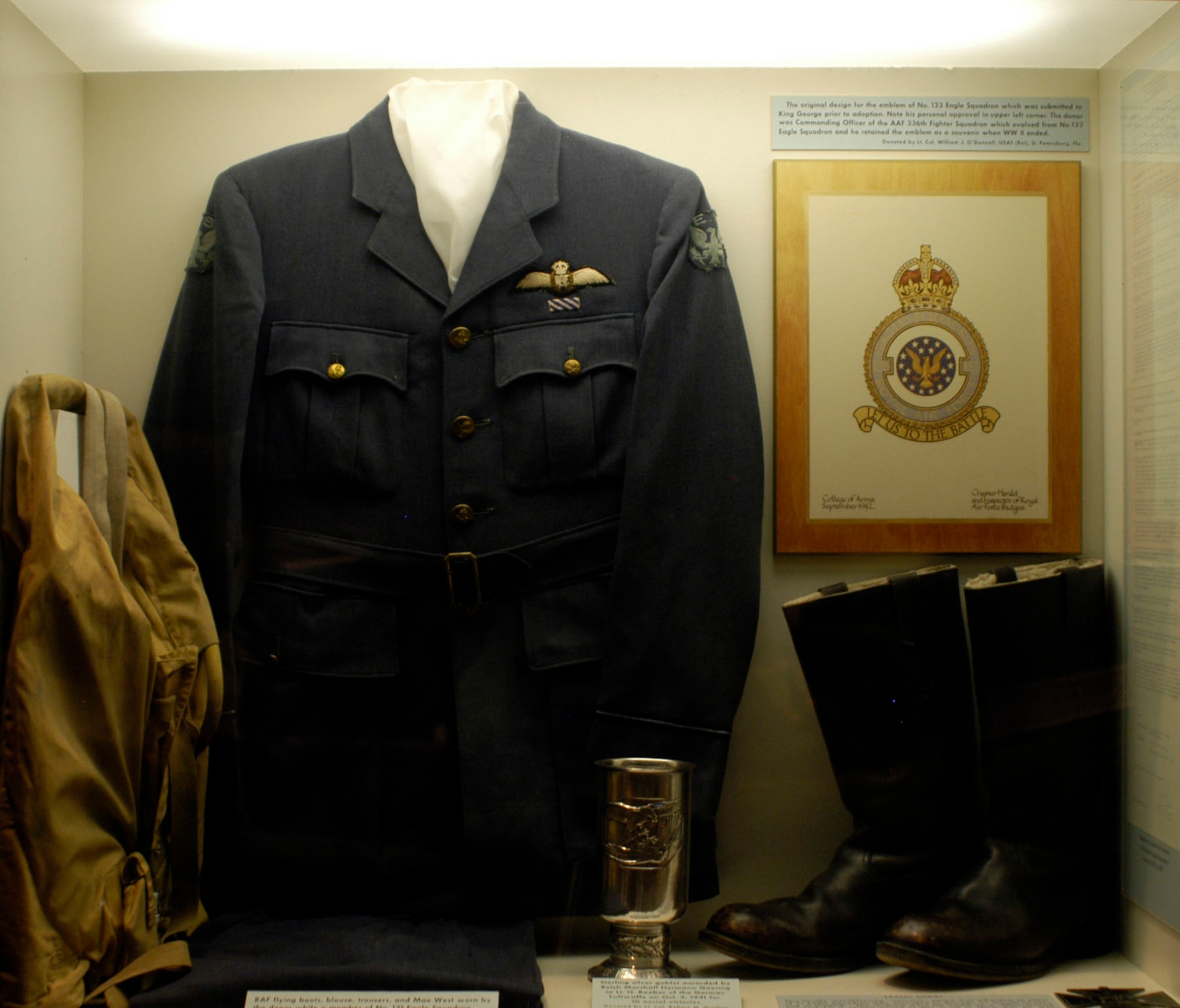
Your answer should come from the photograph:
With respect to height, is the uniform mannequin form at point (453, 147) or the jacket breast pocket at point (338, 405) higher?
the uniform mannequin form at point (453, 147)

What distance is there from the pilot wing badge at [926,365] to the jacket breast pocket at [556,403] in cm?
37

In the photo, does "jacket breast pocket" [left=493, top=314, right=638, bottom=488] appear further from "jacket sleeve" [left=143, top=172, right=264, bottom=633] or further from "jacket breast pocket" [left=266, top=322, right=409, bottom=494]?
"jacket sleeve" [left=143, top=172, right=264, bottom=633]

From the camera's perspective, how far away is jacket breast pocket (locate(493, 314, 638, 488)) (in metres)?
1.44

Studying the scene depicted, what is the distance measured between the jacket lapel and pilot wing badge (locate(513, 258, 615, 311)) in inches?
4.8

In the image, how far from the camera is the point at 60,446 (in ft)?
4.21

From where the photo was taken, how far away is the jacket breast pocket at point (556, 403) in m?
1.44

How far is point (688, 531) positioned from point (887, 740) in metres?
0.42

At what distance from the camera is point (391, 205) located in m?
1.48

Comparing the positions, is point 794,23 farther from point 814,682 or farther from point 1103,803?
point 1103,803

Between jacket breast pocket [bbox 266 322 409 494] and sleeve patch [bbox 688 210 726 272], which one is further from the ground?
sleeve patch [bbox 688 210 726 272]

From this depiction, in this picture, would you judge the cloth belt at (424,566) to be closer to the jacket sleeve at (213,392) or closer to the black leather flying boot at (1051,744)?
the jacket sleeve at (213,392)

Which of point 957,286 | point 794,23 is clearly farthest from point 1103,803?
point 794,23

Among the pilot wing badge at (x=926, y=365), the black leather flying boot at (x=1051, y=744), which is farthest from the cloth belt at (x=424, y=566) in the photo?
the black leather flying boot at (x=1051, y=744)

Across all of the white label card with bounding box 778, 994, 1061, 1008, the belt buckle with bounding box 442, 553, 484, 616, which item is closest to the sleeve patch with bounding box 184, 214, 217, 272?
the belt buckle with bounding box 442, 553, 484, 616
